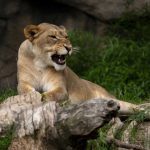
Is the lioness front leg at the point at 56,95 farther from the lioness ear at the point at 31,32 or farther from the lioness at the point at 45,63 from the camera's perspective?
the lioness ear at the point at 31,32

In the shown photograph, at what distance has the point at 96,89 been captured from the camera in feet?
29.4

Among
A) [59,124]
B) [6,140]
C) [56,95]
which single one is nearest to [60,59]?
[56,95]

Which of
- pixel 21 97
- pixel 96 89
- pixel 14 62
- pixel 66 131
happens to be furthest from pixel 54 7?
pixel 66 131

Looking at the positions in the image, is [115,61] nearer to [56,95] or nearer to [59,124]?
[56,95]

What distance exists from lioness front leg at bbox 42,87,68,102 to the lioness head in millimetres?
225

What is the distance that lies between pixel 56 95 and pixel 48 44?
0.53 m

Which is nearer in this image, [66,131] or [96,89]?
[66,131]

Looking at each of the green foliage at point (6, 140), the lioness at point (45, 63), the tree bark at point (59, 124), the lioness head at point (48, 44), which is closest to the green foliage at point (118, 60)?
the lioness at point (45, 63)

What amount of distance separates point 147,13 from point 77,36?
1.10m

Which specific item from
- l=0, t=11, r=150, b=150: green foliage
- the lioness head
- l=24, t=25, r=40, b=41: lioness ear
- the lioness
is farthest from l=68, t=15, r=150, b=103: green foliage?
l=24, t=25, r=40, b=41: lioness ear

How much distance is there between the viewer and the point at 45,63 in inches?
324

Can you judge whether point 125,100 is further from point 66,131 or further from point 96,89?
point 66,131

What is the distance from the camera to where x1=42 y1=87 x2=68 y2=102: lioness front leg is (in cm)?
788

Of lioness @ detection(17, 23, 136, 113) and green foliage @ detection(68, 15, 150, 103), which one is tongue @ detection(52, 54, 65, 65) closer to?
lioness @ detection(17, 23, 136, 113)
